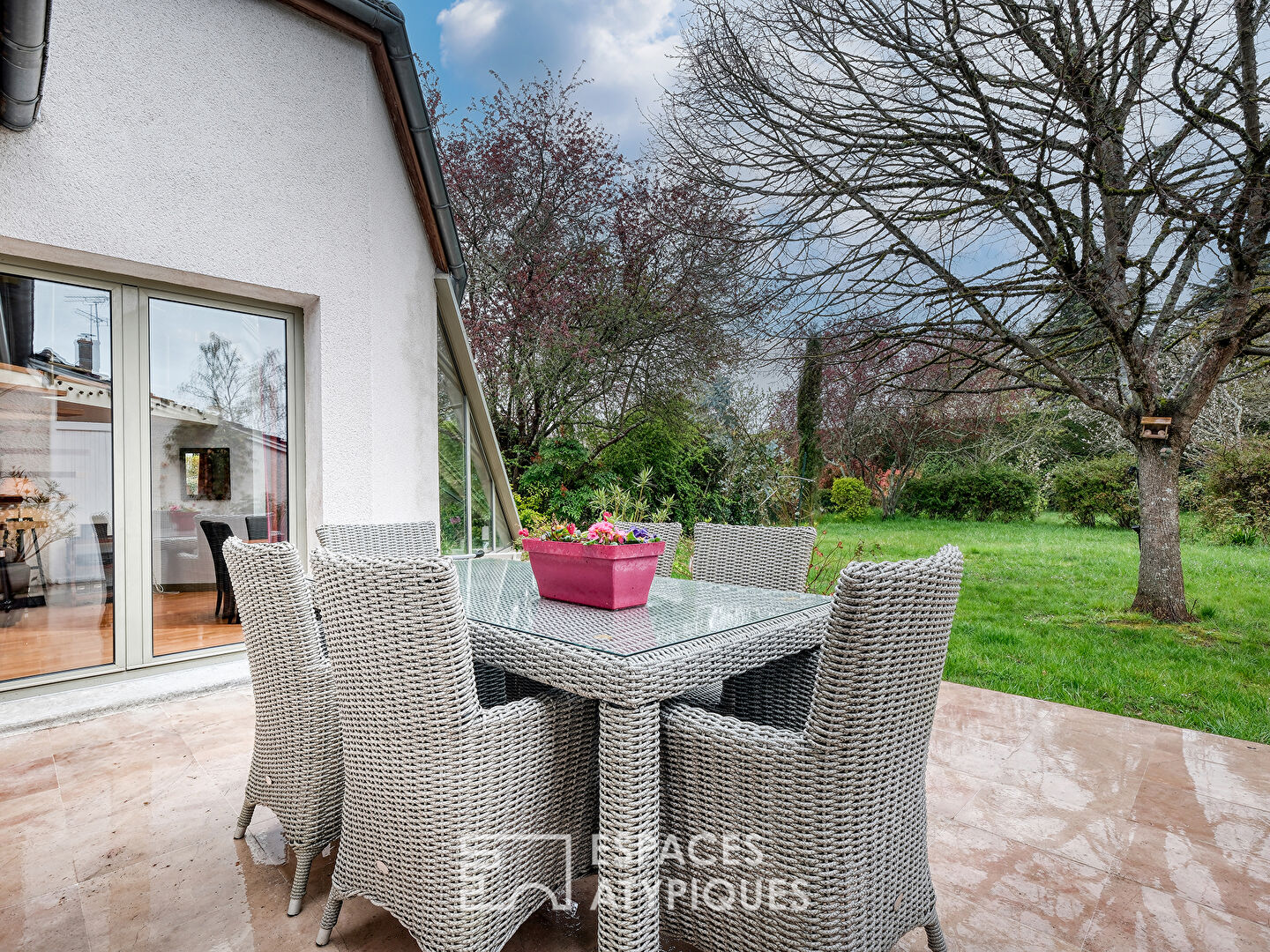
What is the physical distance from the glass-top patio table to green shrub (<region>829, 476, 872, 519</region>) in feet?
28.2

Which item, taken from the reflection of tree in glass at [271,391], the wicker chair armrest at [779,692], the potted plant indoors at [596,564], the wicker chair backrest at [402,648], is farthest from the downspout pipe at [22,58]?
the wicker chair armrest at [779,692]

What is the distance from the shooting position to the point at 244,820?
2225mm

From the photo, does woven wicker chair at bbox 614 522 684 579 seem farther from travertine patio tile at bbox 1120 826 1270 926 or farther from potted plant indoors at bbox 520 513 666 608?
travertine patio tile at bbox 1120 826 1270 926

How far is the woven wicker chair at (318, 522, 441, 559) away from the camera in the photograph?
2.91m

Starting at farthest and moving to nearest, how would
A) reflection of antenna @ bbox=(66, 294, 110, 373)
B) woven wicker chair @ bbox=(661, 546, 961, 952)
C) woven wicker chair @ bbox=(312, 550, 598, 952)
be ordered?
1. reflection of antenna @ bbox=(66, 294, 110, 373)
2. woven wicker chair @ bbox=(312, 550, 598, 952)
3. woven wicker chair @ bbox=(661, 546, 961, 952)

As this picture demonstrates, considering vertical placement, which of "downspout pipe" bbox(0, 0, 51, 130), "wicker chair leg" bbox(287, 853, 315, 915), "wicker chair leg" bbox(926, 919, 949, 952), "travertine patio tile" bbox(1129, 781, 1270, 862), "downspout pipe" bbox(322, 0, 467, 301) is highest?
"downspout pipe" bbox(322, 0, 467, 301)

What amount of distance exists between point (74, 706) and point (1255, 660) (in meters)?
6.97

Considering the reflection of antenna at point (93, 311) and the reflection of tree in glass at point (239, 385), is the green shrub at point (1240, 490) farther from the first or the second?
the reflection of antenna at point (93, 311)

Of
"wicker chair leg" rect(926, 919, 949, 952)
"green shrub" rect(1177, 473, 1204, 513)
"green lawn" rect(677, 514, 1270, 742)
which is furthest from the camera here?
"green shrub" rect(1177, 473, 1204, 513)

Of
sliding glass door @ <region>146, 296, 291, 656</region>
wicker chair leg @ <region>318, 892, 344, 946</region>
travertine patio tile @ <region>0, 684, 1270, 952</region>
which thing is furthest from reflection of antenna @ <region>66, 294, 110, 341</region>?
wicker chair leg @ <region>318, 892, 344, 946</region>

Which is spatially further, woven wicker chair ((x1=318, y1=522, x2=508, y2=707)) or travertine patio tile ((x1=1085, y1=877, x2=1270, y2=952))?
woven wicker chair ((x1=318, y1=522, x2=508, y2=707))

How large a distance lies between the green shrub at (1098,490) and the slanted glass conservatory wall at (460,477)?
764 cm

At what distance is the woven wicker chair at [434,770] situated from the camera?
1.46 metres

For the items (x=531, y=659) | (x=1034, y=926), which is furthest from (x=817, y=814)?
(x=1034, y=926)
